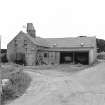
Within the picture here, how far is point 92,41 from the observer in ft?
130

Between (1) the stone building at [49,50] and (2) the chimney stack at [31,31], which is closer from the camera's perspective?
(1) the stone building at [49,50]

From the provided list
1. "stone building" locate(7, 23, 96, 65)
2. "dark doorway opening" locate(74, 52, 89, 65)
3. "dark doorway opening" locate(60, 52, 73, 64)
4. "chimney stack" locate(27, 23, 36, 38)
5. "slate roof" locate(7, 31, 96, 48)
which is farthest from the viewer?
"chimney stack" locate(27, 23, 36, 38)

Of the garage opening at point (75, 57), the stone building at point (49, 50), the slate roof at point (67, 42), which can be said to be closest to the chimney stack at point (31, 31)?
the stone building at point (49, 50)

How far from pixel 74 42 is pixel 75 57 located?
370 cm

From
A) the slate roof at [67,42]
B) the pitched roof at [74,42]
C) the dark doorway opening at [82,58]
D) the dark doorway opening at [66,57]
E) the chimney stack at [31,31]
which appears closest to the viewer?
the slate roof at [67,42]

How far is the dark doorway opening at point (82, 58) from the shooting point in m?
40.4

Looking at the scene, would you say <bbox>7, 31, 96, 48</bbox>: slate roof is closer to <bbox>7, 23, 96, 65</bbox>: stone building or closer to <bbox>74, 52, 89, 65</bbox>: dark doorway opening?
<bbox>7, 23, 96, 65</bbox>: stone building

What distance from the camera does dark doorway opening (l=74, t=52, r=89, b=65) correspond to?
1590 inches

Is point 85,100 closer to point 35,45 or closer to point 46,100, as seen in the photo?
point 46,100

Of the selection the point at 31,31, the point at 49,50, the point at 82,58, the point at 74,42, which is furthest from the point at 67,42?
the point at 31,31

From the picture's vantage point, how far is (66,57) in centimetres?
4197

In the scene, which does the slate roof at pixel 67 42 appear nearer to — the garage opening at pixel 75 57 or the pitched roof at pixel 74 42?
the pitched roof at pixel 74 42

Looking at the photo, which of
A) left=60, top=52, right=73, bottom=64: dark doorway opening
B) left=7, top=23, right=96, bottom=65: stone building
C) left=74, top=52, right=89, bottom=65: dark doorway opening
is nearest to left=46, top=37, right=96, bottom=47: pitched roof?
left=7, top=23, right=96, bottom=65: stone building

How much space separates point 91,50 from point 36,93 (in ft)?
89.4
